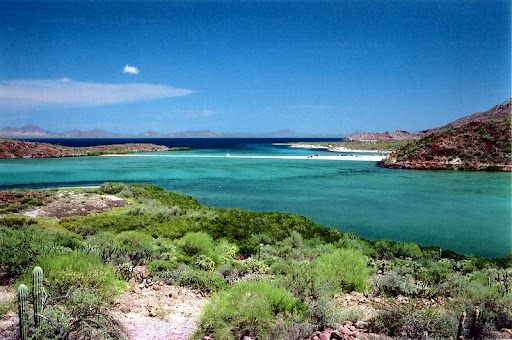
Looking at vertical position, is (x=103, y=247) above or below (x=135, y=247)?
above

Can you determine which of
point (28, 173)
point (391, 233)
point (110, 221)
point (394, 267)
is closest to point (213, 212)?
point (110, 221)

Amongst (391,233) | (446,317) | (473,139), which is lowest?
(391,233)

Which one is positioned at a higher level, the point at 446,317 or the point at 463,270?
the point at 446,317

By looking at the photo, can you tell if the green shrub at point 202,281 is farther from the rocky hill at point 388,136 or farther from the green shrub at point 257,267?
the rocky hill at point 388,136

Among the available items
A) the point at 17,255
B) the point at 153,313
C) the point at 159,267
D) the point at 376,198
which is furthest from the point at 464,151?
the point at 17,255

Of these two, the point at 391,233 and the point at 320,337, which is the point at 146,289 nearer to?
the point at 320,337

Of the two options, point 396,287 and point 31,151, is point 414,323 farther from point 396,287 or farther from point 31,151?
point 31,151

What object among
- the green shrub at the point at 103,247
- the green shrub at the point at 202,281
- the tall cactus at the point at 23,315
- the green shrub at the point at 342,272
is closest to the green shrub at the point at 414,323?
the green shrub at the point at 342,272
